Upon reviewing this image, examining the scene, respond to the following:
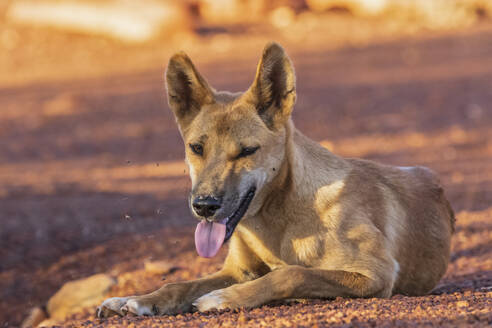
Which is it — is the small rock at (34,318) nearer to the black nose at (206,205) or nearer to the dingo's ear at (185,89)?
the dingo's ear at (185,89)

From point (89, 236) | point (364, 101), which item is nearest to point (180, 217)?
point (89, 236)

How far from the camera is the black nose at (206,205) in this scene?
4094mm

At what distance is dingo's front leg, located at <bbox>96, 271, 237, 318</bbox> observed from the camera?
14.2 feet

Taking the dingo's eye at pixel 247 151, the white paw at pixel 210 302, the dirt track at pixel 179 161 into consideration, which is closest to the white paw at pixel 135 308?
the dirt track at pixel 179 161

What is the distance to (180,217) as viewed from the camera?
27.0 ft

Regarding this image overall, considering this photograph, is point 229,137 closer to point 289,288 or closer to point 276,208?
point 276,208

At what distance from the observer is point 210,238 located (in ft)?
13.8

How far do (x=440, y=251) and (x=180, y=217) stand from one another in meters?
3.70

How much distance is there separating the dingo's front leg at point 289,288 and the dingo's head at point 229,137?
0.26m

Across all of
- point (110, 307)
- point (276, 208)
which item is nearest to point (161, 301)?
point (110, 307)

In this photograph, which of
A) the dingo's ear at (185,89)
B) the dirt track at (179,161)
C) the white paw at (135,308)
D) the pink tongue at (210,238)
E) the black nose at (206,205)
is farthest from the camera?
the dirt track at (179,161)

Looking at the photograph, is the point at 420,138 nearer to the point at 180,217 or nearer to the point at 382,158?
the point at 382,158

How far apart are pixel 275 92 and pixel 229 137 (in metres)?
0.43

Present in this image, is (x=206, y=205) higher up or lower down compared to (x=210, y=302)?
higher up
